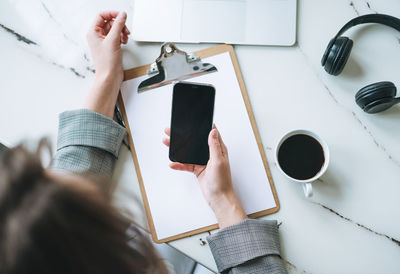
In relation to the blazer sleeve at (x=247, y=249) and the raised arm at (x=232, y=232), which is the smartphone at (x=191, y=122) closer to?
the raised arm at (x=232, y=232)

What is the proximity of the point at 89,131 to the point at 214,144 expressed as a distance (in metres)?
0.25

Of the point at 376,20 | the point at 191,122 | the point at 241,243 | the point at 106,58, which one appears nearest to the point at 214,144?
the point at 191,122

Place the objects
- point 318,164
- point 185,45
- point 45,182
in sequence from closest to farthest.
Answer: point 45,182
point 318,164
point 185,45

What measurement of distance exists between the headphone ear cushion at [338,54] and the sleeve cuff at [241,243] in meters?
0.32

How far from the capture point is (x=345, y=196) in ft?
1.86

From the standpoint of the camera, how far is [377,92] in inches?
20.7

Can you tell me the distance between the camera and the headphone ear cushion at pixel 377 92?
521 mm

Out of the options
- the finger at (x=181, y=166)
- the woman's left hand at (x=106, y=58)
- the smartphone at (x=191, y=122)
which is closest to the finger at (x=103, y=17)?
the woman's left hand at (x=106, y=58)

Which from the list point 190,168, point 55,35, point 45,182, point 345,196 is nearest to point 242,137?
point 190,168

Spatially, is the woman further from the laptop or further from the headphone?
the headphone

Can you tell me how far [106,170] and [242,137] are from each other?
0.90ft

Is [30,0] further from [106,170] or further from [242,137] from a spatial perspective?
[242,137]

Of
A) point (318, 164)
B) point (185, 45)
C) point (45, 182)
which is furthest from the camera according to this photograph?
point (185, 45)

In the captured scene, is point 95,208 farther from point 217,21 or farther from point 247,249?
point 217,21
